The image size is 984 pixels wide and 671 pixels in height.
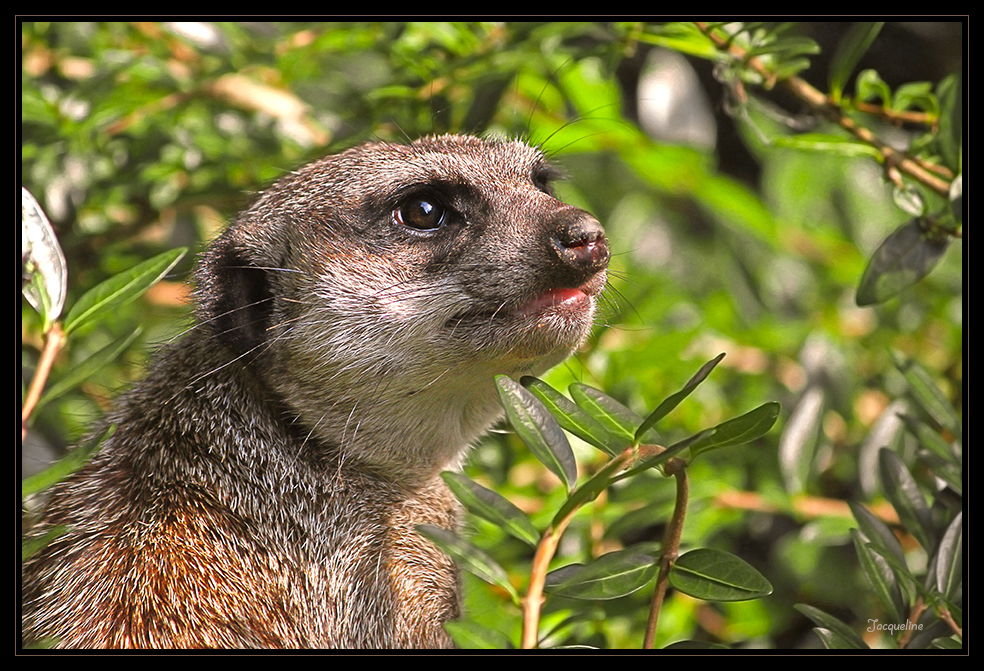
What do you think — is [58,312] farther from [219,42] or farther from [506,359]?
[219,42]

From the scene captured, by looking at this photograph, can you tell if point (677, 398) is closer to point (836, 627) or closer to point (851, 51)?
point (836, 627)

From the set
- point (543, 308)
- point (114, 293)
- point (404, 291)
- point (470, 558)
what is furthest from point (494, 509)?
point (114, 293)

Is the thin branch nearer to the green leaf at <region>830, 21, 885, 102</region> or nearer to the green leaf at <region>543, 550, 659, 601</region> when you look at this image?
the green leaf at <region>830, 21, 885, 102</region>

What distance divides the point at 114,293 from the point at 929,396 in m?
1.62

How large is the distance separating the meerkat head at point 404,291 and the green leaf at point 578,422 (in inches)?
12.1

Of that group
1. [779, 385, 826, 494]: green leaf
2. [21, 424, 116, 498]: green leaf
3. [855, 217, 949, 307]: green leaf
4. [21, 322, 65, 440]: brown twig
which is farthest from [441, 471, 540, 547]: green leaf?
[779, 385, 826, 494]: green leaf

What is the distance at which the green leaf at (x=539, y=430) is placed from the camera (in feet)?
4.32

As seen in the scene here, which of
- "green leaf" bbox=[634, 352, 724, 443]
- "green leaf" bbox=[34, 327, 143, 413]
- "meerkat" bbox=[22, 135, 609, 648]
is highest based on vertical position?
"green leaf" bbox=[634, 352, 724, 443]

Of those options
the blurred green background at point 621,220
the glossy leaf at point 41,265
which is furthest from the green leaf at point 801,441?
the glossy leaf at point 41,265

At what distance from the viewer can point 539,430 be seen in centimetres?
133

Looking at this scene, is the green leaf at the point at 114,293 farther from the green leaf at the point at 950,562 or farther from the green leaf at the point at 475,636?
the green leaf at the point at 950,562

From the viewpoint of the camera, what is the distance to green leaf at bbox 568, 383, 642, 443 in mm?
1321

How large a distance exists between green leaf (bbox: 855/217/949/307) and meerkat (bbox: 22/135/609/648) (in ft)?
1.86

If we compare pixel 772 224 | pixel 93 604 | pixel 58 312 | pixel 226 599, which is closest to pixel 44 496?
pixel 93 604
